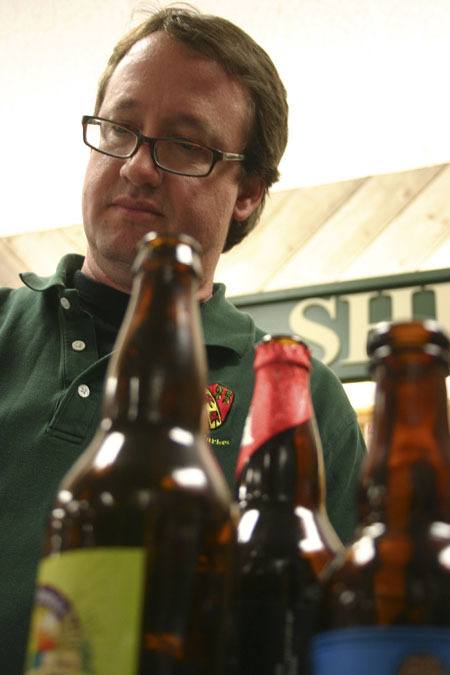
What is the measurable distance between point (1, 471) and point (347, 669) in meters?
0.66

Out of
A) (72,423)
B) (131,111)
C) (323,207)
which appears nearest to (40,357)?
(72,423)

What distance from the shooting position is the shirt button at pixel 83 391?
0.89 meters

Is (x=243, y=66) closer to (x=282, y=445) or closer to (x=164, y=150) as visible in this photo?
(x=164, y=150)

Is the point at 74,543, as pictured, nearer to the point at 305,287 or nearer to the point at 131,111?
the point at 131,111

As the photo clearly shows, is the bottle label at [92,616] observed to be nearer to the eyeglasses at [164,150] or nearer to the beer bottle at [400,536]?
the beer bottle at [400,536]

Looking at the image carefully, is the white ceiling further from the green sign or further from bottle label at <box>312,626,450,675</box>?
bottle label at <box>312,626,450,675</box>

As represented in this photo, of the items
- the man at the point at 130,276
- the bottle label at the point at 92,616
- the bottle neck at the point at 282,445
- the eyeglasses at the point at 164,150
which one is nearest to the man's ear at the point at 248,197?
the man at the point at 130,276

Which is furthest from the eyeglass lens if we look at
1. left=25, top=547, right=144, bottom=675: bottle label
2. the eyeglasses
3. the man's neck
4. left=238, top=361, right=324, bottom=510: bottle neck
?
left=25, top=547, right=144, bottom=675: bottle label

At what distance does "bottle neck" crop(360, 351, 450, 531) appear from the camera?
0.33 m

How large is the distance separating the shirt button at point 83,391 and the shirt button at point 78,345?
96 mm

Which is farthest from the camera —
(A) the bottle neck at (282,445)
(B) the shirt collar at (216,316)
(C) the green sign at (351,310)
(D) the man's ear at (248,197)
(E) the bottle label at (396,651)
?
(C) the green sign at (351,310)

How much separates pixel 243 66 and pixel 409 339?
951 mm

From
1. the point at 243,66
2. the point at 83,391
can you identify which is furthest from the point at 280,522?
the point at 243,66

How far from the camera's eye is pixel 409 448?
336 millimetres
